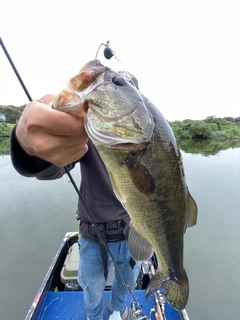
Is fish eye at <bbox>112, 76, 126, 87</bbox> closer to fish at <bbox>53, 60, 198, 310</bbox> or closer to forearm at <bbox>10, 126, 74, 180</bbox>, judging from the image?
fish at <bbox>53, 60, 198, 310</bbox>

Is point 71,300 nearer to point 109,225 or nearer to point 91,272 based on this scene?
point 91,272

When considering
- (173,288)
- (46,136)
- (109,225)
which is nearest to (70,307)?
(109,225)

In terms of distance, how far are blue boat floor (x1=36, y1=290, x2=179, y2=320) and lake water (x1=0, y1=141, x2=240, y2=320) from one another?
1101 millimetres

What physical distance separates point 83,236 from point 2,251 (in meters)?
3.81

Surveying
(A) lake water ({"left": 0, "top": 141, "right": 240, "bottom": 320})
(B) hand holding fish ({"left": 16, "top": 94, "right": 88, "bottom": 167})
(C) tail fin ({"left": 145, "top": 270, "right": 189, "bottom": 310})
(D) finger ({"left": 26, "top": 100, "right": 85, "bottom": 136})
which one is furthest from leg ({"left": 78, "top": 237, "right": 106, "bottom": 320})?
(A) lake water ({"left": 0, "top": 141, "right": 240, "bottom": 320})

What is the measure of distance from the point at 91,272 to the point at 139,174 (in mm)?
1302

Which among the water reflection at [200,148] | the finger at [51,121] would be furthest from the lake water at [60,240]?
the water reflection at [200,148]

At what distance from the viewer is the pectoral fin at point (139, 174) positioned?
100cm

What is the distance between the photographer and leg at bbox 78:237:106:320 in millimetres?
1829

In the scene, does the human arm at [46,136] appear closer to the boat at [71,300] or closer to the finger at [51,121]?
the finger at [51,121]

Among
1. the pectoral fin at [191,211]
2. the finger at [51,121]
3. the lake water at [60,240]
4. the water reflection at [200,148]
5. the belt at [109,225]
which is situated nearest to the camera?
the finger at [51,121]

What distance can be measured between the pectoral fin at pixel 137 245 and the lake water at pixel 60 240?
275 centimetres

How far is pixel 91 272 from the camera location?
6.08 feet

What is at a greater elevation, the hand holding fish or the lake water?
the hand holding fish
